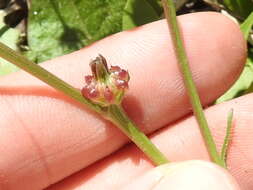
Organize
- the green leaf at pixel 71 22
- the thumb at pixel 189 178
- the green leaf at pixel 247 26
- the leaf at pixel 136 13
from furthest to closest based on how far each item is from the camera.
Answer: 1. the green leaf at pixel 71 22
2. the leaf at pixel 136 13
3. the green leaf at pixel 247 26
4. the thumb at pixel 189 178

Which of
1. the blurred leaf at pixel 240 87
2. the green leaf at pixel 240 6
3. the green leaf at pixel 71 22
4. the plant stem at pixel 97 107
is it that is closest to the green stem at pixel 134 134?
the plant stem at pixel 97 107

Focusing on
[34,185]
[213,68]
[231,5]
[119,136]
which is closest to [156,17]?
[231,5]

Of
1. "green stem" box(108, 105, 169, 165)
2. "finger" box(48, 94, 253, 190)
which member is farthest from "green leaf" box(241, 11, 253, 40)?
"green stem" box(108, 105, 169, 165)

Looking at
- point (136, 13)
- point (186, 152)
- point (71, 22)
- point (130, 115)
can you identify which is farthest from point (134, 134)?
point (71, 22)

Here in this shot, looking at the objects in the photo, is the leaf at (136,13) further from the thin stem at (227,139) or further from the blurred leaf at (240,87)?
the thin stem at (227,139)

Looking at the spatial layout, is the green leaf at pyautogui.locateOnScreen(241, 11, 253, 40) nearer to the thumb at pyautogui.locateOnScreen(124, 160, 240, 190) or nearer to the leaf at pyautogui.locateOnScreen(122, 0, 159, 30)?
the leaf at pyautogui.locateOnScreen(122, 0, 159, 30)

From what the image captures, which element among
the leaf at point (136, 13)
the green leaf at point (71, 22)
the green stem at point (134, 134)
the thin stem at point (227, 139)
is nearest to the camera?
the green stem at point (134, 134)
